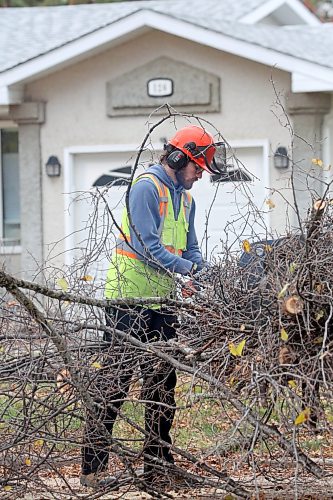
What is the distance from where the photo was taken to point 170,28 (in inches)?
534

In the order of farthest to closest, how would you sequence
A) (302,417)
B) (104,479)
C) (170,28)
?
(170,28)
(104,479)
(302,417)

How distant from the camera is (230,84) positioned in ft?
45.2

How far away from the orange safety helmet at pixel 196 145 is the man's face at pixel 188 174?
0.04 meters

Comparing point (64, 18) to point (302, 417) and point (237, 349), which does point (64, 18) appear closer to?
point (237, 349)

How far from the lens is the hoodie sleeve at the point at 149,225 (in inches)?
248

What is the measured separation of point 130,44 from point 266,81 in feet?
5.77

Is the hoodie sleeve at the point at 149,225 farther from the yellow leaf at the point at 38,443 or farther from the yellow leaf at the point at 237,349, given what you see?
the yellow leaf at the point at 237,349

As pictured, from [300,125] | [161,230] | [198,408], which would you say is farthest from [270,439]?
[300,125]

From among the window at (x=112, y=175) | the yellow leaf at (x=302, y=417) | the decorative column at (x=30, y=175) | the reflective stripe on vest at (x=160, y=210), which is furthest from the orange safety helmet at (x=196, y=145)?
the decorative column at (x=30, y=175)

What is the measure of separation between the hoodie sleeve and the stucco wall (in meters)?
7.10

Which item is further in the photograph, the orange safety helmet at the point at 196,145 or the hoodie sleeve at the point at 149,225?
the orange safety helmet at the point at 196,145

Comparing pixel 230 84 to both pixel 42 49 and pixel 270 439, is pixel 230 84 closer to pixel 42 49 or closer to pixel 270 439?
pixel 42 49

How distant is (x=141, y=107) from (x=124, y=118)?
266 millimetres

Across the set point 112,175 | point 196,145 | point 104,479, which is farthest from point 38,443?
point 112,175
